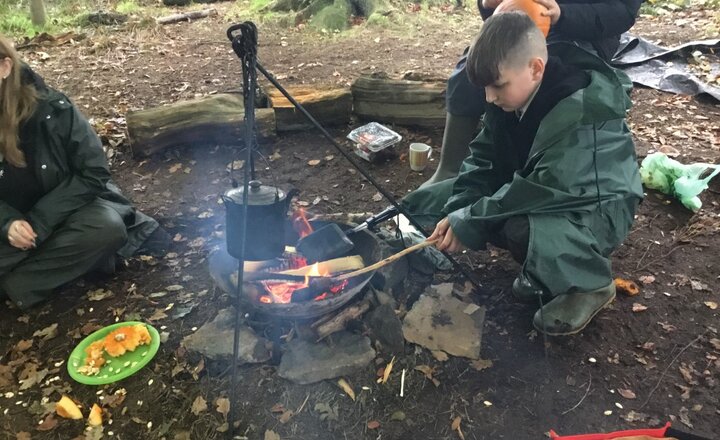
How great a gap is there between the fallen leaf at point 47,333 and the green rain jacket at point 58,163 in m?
0.55

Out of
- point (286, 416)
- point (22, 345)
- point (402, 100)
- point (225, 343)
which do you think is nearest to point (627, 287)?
point (286, 416)

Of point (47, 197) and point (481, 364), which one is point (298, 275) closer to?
point (481, 364)

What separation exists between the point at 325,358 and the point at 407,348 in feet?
1.55

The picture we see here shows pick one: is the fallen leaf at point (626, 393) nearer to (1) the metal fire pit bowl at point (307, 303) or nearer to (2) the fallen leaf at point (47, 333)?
(1) the metal fire pit bowl at point (307, 303)

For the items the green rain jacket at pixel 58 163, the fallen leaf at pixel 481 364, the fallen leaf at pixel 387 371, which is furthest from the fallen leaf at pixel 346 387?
the green rain jacket at pixel 58 163

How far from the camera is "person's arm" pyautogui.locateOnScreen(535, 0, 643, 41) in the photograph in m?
3.13

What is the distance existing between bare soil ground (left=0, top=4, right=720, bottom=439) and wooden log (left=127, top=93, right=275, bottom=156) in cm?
15

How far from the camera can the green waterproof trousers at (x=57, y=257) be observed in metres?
3.34

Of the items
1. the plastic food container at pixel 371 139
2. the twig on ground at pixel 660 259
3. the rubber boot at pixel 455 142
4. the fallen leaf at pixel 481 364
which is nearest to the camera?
the fallen leaf at pixel 481 364

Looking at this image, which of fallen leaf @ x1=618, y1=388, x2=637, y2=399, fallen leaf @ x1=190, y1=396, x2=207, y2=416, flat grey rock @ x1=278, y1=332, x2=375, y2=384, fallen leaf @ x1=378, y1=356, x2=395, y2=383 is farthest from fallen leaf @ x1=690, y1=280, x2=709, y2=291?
fallen leaf @ x1=190, y1=396, x2=207, y2=416

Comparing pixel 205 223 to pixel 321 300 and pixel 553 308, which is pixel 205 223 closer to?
pixel 321 300

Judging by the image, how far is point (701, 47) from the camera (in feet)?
22.4

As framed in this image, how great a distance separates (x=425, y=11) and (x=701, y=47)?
493 centimetres

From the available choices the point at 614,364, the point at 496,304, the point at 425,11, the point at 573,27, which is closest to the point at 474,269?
the point at 496,304
